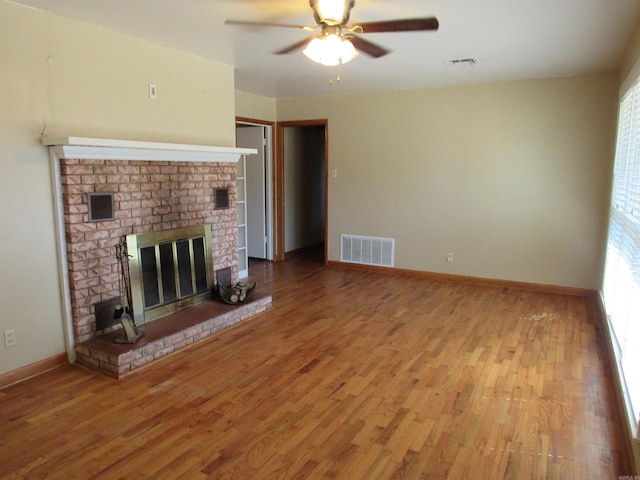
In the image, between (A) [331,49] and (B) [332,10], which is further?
(A) [331,49]

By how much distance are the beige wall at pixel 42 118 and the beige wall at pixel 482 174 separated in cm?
309

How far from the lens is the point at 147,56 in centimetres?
362

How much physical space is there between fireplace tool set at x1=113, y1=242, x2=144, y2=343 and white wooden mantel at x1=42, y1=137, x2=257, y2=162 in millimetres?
691

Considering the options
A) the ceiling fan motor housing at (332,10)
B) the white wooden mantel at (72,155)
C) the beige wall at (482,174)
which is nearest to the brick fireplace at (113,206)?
the white wooden mantel at (72,155)

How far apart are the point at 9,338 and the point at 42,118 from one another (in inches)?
58.2

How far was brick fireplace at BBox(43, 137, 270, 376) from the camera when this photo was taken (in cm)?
306

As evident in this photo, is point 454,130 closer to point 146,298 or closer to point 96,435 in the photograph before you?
point 146,298

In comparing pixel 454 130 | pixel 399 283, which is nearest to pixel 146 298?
pixel 399 283

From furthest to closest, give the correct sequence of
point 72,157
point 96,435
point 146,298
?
point 146,298 < point 72,157 < point 96,435

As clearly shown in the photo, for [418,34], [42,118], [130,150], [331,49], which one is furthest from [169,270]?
[418,34]

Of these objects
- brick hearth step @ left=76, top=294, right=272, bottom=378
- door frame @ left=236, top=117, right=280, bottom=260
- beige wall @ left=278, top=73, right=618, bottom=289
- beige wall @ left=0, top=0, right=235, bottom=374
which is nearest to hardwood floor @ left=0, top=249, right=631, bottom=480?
brick hearth step @ left=76, top=294, right=272, bottom=378

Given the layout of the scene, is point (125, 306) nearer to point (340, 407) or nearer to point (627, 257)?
point (340, 407)

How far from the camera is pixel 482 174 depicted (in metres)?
5.27

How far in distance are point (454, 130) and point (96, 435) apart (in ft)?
15.7
